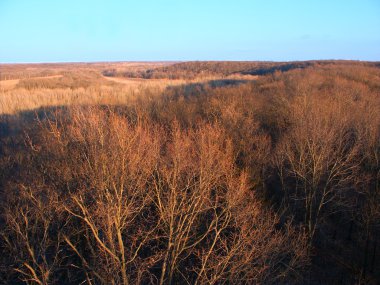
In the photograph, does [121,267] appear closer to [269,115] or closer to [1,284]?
[1,284]

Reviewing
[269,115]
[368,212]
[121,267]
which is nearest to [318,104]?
[269,115]

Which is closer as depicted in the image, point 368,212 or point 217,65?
point 368,212

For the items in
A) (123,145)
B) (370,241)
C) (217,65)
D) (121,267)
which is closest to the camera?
(121,267)

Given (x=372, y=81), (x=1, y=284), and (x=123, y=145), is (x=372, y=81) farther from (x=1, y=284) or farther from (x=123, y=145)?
(x=1, y=284)

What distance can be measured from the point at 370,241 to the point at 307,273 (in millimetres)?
3917

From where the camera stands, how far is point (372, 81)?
36.9 metres

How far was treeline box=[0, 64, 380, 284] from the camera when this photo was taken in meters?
10.9

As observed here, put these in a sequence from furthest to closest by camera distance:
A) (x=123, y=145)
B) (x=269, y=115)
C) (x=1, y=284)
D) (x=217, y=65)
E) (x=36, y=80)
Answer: (x=217, y=65), (x=36, y=80), (x=269, y=115), (x=1, y=284), (x=123, y=145)

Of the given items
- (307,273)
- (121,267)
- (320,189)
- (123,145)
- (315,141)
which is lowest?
(307,273)

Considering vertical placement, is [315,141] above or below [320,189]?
above

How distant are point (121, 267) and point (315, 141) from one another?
39.2 ft

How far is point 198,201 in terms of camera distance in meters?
11.1

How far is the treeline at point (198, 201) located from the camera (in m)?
10.9

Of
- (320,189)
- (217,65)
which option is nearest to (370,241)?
(320,189)
